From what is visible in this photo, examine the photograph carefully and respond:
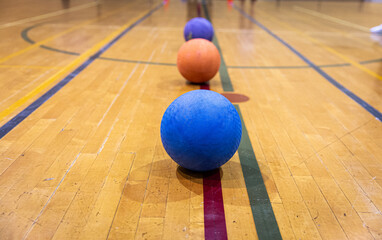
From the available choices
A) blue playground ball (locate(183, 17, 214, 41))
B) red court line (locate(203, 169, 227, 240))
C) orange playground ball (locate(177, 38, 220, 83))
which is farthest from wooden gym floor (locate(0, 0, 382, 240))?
blue playground ball (locate(183, 17, 214, 41))

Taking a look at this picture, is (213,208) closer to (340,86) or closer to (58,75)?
(340,86)

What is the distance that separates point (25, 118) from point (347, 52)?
25.0 ft

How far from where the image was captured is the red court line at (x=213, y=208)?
2883 millimetres

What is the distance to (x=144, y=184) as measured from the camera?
350 cm

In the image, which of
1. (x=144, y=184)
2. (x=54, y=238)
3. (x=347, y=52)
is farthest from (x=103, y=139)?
(x=347, y=52)

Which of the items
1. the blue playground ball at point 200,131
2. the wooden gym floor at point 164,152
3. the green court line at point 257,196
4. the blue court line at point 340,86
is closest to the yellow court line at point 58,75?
the wooden gym floor at point 164,152

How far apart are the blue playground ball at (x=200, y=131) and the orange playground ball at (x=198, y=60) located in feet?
8.42

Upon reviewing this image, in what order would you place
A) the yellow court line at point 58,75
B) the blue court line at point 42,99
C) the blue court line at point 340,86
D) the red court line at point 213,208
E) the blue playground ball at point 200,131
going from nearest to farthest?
the red court line at point 213,208 < the blue playground ball at point 200,131 < the blue court line at point 42,99 < the yellow court line at point 58,75 < the blue court line at point 340,86

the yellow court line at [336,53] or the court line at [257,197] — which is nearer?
the court line at [257,197]

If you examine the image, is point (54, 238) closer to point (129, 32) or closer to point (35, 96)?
point (35, 96)

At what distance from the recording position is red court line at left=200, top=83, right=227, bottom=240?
9.46ft

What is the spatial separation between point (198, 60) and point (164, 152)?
7.82ft

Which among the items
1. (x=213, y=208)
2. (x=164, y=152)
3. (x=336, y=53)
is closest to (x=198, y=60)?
(x=164, y=152)

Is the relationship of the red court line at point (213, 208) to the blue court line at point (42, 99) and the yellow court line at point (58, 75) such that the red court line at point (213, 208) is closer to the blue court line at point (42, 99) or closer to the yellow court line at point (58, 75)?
the blue court line at point (42, 99)
